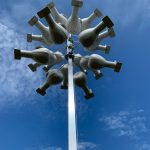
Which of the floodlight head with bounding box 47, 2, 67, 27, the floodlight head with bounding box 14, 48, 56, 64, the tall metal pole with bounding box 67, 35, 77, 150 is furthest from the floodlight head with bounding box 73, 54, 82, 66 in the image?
the floodlight head with bounding box 47, 2, 67, 27

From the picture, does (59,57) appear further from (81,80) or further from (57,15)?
(57,15)

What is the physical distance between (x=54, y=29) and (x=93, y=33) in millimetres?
926

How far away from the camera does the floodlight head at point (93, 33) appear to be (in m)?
8.62

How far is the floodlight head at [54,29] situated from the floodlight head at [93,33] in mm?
423

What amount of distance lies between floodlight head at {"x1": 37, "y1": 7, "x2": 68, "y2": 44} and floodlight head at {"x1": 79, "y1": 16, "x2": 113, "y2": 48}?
0.42 meters

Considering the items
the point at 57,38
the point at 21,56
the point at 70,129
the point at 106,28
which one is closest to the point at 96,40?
the point at 106,28

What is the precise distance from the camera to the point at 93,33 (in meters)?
8.73

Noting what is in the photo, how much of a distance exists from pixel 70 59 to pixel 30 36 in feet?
5.31

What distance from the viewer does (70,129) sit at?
7051 mm

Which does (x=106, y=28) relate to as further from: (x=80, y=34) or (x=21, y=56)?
(x=21, y=56)

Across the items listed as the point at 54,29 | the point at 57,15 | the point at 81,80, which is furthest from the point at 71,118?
the point at 57,15

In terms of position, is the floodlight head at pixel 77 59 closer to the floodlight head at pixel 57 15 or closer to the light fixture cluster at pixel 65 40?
the light fixture cluster at pixel 65 40

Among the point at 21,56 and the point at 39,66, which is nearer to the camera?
the point at 21,56

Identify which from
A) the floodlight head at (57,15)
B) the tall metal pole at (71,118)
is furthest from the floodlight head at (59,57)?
the floodlight head at (57,15)
